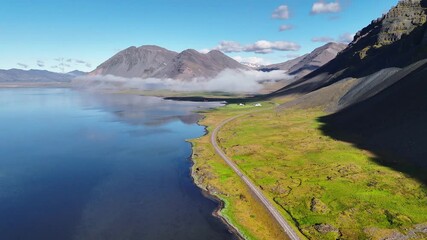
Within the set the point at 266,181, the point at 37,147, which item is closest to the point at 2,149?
the point at 37,147

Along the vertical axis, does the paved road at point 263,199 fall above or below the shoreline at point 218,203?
above

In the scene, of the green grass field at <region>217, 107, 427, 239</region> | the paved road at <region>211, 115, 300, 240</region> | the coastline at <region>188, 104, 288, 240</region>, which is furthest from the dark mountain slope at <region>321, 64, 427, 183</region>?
the coastline at <region>188, 104, 288, 240</region>

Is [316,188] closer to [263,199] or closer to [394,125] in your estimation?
[263,199]

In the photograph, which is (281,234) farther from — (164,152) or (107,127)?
(107,127)

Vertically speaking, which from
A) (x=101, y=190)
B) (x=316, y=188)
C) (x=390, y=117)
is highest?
(x=390, y=117)

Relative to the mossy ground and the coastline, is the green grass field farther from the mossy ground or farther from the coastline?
the coastline

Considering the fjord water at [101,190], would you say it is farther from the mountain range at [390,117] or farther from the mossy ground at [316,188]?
the mountain range at [390,117]

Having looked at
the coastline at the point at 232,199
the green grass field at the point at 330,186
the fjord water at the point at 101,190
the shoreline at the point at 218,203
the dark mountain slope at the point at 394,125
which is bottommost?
the fjord water at the point at 101,190

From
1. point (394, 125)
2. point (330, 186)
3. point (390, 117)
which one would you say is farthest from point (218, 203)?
point (390, 117)

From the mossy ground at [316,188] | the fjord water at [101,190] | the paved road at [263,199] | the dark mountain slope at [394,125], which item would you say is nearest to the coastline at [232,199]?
the mossy ground at [316,188]
